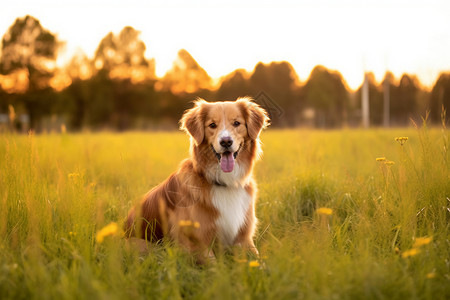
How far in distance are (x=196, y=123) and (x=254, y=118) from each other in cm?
66

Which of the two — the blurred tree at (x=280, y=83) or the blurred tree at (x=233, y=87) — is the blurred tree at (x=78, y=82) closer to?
the blurred tree at (x=233, y=87)

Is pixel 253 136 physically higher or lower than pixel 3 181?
higher

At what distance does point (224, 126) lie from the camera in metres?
3.71

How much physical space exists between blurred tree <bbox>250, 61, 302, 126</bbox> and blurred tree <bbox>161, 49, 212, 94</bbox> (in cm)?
756

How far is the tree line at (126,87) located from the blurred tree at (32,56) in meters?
0.07

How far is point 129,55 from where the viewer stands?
34750 mm

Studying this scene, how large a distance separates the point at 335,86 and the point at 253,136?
46144 mm

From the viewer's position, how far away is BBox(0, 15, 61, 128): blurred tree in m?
29.0

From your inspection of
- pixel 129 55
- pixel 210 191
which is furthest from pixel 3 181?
pixel 129 55

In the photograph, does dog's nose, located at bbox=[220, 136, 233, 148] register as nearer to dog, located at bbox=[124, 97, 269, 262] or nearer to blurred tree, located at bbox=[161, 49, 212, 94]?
dog, located at bbox=[124, 97, 269, 262]

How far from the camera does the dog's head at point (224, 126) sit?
3543 mm

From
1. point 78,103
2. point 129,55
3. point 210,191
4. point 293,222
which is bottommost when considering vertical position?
point 293,222

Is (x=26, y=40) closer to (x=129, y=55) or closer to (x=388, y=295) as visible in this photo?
(x=129, y=55)

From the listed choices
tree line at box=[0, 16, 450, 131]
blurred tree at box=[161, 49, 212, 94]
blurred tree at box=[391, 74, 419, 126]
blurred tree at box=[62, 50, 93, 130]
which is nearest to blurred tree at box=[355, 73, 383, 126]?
tree line at box=[0, 16, 450, 131]
